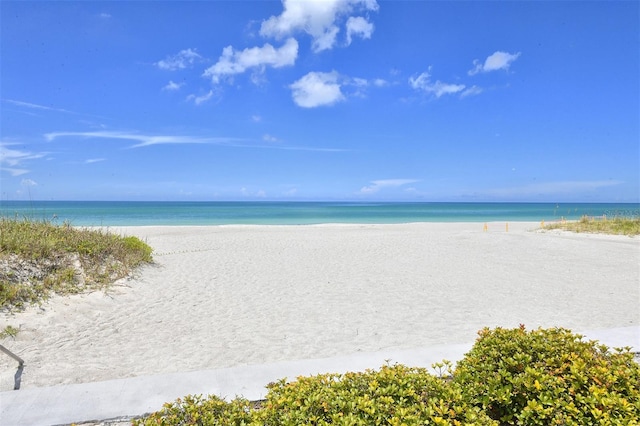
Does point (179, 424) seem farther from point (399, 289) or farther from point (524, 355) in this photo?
point (399, 289)

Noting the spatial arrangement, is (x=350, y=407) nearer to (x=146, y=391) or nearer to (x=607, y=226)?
(x=146, y=391)

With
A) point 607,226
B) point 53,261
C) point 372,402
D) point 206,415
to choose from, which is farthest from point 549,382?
point 607,226

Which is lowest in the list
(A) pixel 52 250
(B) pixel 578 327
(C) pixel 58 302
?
(B) pixel 578 327

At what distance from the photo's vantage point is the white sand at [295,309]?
197 inches

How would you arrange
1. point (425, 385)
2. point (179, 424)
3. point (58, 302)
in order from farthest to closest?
point (58, 302) < point (425, 385) < point (179, 424)

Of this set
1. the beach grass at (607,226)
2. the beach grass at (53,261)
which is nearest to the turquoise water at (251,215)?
the beach grass at (53,261)

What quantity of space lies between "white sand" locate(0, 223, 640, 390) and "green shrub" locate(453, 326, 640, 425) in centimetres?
214

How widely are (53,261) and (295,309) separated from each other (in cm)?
536

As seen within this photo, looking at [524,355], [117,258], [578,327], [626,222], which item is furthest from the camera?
[626,222]

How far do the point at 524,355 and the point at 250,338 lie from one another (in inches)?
151

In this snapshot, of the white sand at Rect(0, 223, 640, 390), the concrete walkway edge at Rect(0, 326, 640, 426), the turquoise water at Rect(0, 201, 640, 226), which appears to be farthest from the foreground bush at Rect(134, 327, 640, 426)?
the turquoise water at Rect(0, 201, 640, 226)

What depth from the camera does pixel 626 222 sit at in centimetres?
2130

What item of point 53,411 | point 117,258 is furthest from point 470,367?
point 117,258

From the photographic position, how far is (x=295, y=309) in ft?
22.8
